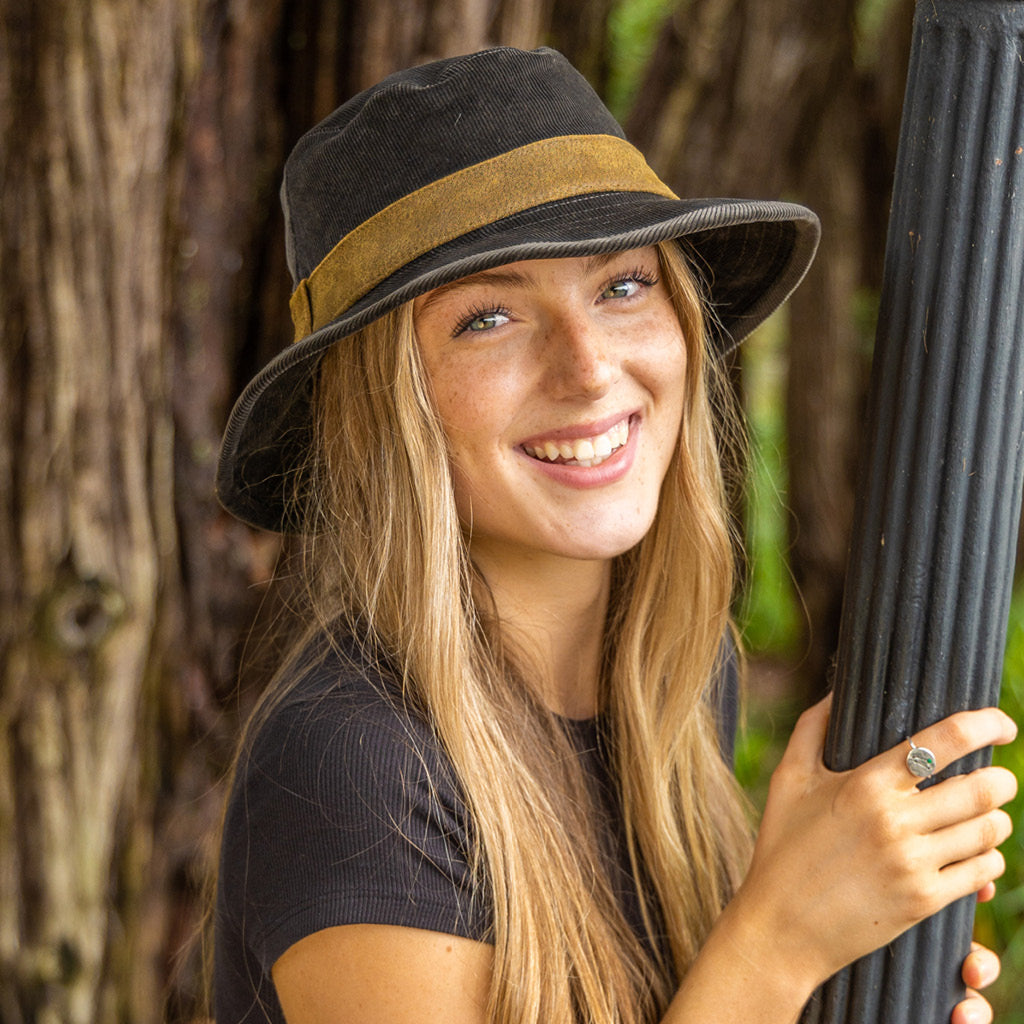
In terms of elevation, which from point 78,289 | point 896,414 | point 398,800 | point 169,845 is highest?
point 78,289

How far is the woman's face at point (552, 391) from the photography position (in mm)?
1565

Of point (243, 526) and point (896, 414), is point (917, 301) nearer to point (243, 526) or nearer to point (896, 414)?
point (896, 414)

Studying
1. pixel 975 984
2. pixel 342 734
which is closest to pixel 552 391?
pixel 342 734

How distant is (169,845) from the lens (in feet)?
9.04

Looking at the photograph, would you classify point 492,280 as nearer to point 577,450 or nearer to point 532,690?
point 577,450

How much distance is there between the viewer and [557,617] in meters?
1.87

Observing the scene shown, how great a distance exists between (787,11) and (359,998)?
292cm

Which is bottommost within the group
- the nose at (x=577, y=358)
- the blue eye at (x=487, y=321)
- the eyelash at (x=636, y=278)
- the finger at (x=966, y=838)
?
the finger at (x=966, y=838)

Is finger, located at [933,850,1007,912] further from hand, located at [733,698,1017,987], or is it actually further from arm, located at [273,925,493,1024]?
arm, located at [273,925,493,1024]

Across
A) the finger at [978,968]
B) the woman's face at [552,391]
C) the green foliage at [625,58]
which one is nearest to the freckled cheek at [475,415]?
the woman's face at [552,391]

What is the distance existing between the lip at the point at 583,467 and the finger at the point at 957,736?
566 mm

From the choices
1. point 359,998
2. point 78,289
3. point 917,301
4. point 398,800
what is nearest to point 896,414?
point 917,301

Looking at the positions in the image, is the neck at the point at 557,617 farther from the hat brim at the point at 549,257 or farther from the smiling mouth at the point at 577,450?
the hat brim at the point at 549,257

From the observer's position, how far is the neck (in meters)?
1.81
